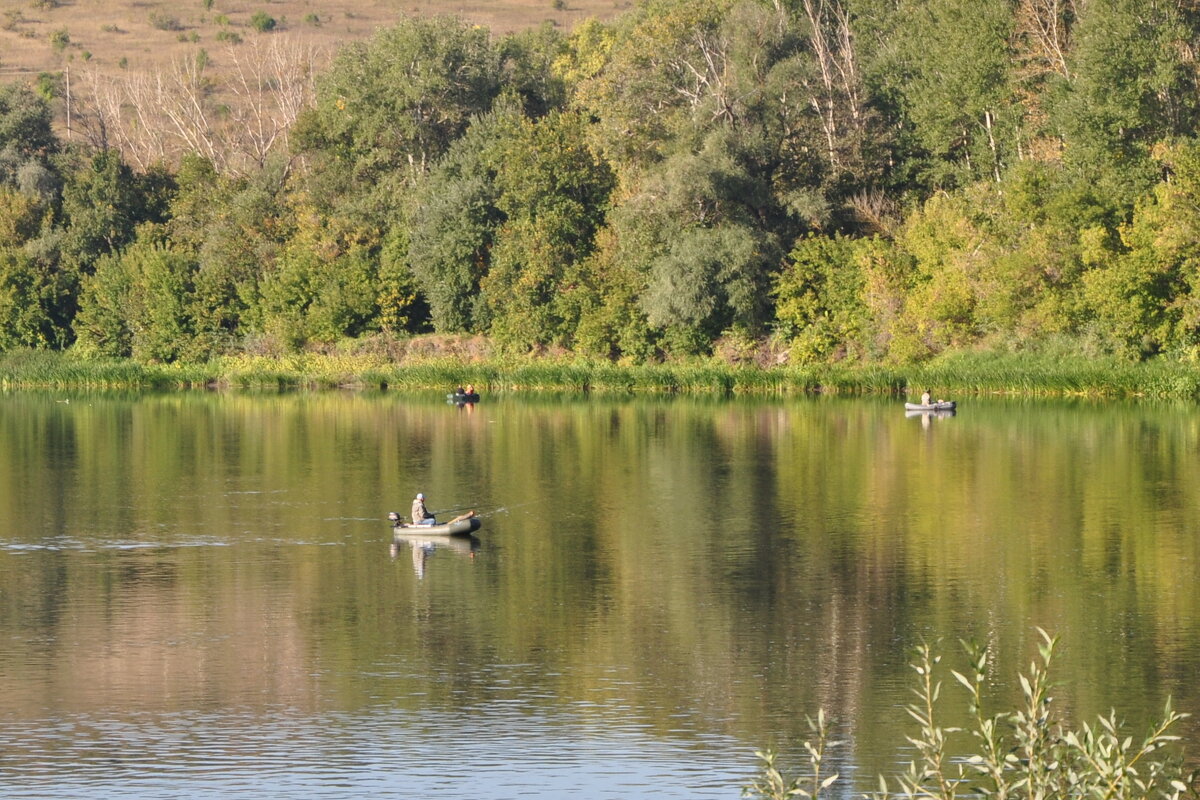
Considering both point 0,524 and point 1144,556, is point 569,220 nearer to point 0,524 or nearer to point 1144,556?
point 0,524

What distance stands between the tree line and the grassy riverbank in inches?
60.5

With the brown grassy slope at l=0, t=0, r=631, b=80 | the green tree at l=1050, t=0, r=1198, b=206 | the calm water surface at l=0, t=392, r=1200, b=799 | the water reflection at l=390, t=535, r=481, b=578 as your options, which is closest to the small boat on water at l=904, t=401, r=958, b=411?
the calm water surface at l=0, t=392, r=1200, b=799

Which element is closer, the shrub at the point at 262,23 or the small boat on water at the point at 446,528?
the small boat on water at the point at 446,528

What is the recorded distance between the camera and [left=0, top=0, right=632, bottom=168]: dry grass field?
395ft

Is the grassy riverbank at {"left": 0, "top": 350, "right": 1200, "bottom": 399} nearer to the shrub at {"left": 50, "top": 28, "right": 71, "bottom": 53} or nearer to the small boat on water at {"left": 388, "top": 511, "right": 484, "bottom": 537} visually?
the small boat on water at {"left": 388, "top": 511, "right": 484, "bottom": 537}

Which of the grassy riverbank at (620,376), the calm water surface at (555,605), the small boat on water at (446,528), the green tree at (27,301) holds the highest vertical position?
the green tree at (27,301)

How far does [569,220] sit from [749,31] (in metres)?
12.3

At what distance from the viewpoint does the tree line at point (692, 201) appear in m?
67.4

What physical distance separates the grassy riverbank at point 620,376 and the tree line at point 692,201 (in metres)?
1.54

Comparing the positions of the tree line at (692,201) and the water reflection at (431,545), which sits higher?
the tree line at (692,201)

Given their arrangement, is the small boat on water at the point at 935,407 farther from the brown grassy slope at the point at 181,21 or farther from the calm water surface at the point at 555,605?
the brown grassy slope at the point at 181,21

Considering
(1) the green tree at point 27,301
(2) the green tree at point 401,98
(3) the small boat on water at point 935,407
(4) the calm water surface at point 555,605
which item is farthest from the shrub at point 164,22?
(4) the calm water surface at point 555,605

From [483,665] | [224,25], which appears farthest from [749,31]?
[224,25]

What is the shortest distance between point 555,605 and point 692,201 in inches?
2014
